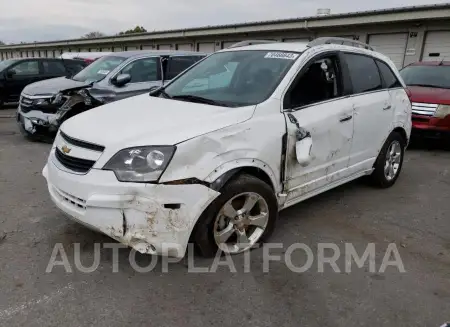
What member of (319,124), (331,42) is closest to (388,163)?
(331,42)

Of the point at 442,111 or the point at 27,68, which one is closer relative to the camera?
the point at 442,111

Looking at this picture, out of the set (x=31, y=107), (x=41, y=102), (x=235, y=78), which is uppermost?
(x=235, y=78)

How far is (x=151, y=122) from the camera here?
10.2 feet

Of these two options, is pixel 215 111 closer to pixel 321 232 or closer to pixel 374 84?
pixel 321 232

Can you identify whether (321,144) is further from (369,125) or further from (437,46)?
(437,46)

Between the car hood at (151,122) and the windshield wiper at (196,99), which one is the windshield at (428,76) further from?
the car hood at (151,122)

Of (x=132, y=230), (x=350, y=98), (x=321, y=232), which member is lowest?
(x=321, y=232)

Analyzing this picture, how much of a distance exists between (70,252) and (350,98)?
3.07 m

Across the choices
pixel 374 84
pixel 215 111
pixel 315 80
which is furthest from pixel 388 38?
pixel 215 111

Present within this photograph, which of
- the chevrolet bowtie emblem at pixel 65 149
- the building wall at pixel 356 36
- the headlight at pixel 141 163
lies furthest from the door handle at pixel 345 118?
the building wall at pixel 356 36

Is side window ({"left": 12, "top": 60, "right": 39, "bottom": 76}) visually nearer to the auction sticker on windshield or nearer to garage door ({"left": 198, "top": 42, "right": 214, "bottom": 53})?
the auction sticker on windshield

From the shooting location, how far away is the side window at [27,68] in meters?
12.1

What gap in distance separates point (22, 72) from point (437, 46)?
565 inches

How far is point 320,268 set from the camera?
3205 mm
